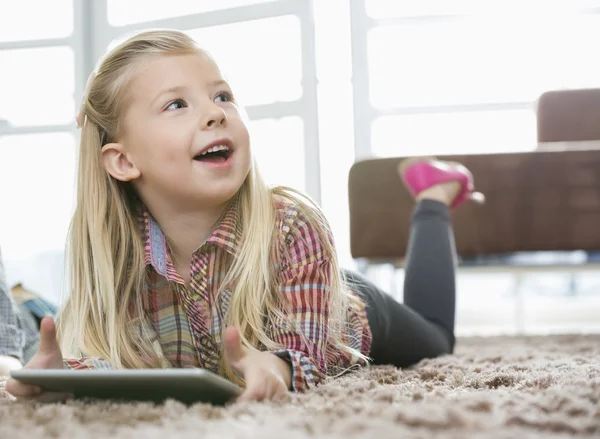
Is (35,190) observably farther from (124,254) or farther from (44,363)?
(44,363)

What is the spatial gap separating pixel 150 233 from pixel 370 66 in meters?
2.96

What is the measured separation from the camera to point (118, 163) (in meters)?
1.12

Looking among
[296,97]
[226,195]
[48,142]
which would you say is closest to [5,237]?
[48,142]

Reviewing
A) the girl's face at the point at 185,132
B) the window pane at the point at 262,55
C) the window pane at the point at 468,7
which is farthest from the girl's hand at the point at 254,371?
the window pane at the point at 468,7

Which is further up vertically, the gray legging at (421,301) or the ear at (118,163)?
the ear at (118,163)

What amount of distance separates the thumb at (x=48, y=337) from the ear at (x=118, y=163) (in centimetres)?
32

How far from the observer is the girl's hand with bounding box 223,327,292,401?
0.74m

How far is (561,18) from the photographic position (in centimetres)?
375

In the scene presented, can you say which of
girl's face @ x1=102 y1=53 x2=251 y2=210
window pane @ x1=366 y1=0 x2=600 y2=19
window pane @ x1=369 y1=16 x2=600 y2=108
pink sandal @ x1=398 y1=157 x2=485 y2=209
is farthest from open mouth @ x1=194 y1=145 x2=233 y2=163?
window pane @ x1=366 y1=0 x2=600 y2=19

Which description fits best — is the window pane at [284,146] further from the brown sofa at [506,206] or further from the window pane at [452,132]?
the brown sofa at [506,206]

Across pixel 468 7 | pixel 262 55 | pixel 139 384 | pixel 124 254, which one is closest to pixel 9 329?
pixel 124 254

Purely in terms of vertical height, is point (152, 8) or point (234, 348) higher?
point (152, 8)

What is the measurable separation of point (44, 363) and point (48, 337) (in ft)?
0.10

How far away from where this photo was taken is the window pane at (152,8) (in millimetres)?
4051
